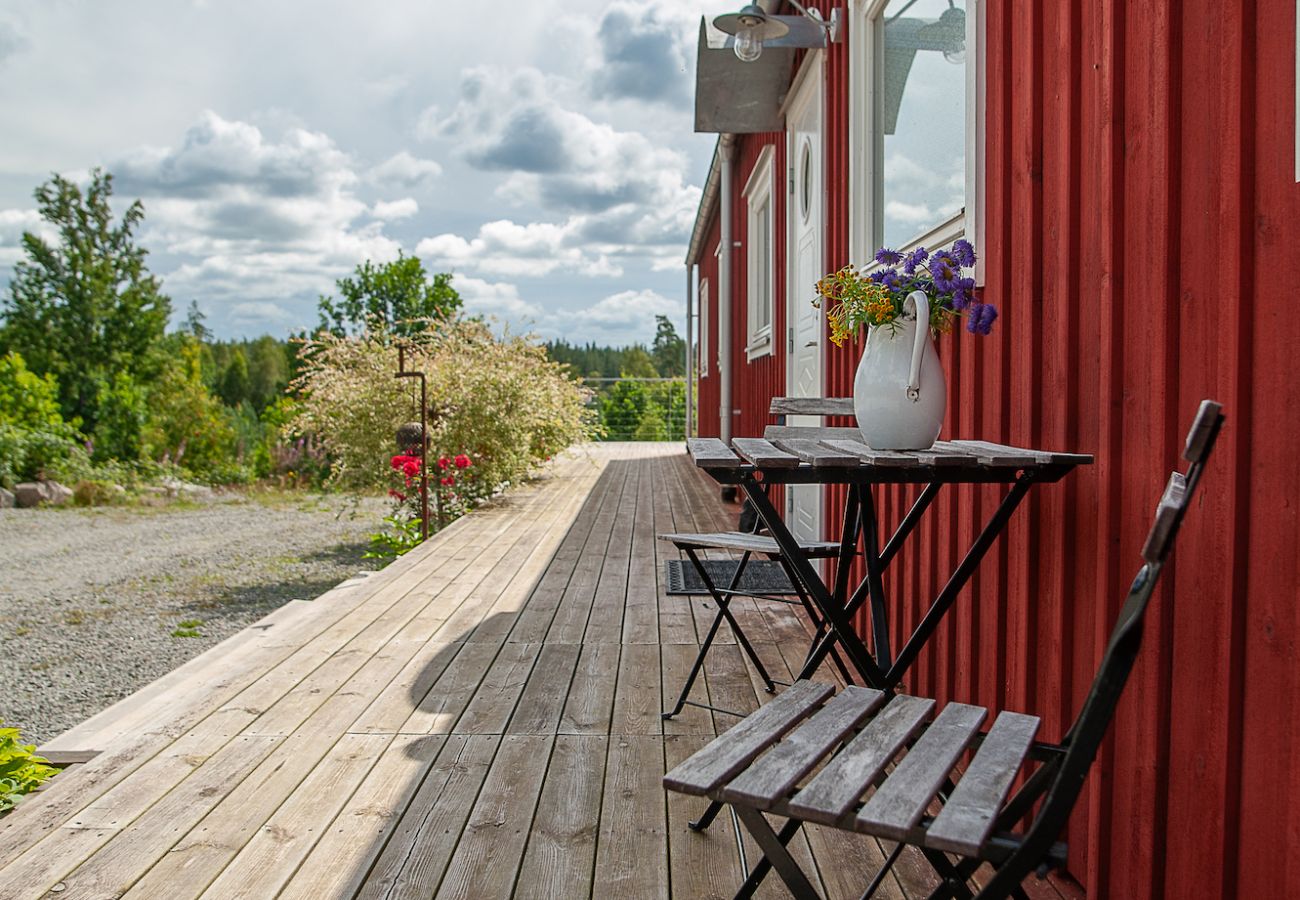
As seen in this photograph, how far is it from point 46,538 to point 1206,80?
395 inches

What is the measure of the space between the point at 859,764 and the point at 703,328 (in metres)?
12.7

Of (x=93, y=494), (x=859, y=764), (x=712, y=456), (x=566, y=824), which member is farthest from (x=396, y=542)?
(x=93, y=494)

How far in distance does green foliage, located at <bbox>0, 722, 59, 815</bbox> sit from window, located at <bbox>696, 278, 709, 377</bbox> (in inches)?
422

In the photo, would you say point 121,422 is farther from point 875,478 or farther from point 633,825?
point 875,478

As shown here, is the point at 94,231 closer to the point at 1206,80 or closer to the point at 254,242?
the point at 254,242

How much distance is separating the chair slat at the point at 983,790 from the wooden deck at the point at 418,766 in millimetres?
590

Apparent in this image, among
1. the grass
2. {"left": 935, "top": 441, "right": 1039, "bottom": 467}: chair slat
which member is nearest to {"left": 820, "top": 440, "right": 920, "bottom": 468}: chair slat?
{"left": 935, "top": 441, "right": 1039, "bottom": 467}: chair slat

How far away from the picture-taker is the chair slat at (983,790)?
3.44 ft

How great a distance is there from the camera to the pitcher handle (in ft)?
6.34

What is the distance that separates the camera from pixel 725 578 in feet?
10.1

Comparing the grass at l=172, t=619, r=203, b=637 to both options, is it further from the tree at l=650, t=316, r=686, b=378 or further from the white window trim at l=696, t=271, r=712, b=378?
the tree at l=650, t=316, r=686, b=378

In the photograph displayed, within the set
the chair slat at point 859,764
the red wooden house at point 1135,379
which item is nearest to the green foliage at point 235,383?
the red wooden house at point 1135,379

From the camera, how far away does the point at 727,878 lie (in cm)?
186

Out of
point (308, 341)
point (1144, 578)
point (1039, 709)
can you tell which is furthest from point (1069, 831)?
point (308, 341)
